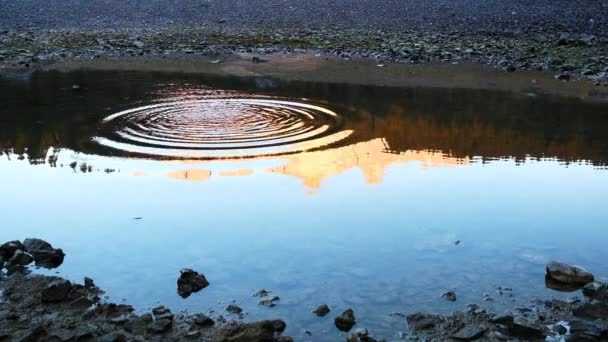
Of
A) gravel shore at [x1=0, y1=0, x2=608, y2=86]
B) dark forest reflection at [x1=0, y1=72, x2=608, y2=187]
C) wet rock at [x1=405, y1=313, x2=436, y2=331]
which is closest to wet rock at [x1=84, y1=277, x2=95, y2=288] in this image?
wet rock at [x1=405, y1=313, x2=436, y2=331]

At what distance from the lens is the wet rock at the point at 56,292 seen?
6625 mm

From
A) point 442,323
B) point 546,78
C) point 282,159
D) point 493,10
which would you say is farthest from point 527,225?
point 493,10

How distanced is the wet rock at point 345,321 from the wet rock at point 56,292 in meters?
2.61

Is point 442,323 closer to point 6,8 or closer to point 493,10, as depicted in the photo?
point 493,10

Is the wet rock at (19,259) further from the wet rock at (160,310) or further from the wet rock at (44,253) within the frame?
the wet rock at (160,310)

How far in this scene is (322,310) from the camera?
6.52 meters

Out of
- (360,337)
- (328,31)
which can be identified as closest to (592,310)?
(360,337)

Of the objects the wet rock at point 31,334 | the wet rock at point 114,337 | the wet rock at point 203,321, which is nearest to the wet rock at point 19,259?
the wet rock at point 31,334

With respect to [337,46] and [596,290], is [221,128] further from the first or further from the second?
[337,46]

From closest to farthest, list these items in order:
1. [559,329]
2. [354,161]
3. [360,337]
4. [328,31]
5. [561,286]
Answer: [360,337] → [559,329] → [561,286] → [354,161] → [328,31]

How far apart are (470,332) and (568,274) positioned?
1768mm

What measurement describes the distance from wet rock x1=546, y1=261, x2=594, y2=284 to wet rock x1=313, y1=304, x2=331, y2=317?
2469mm

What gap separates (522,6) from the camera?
37.1m

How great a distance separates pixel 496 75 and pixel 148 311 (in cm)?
1704
